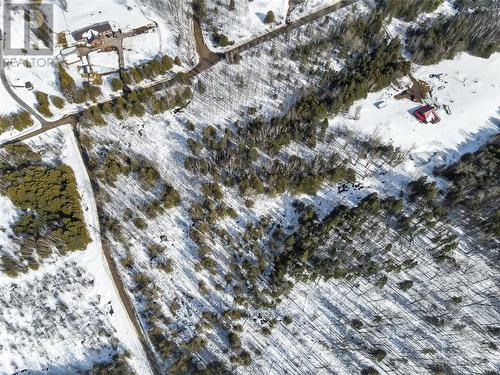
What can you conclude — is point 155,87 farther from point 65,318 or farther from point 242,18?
point 65,318

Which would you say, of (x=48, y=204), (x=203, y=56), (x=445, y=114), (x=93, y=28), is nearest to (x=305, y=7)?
(x=203, y=56)

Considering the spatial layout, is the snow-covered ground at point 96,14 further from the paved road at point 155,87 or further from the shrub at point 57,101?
the shrub at point 57,101

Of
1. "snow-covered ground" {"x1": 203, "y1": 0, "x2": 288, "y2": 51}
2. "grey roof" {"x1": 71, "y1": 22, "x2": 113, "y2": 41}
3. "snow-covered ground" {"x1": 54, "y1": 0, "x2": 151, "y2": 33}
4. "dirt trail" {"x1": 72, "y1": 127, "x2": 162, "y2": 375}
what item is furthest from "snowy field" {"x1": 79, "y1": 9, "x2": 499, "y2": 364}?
"snow-covered ground" {"x1": 54, "y1": 0, "x2": 151, "y2": 33}

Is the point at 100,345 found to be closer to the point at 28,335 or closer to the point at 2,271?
the point at 28,335

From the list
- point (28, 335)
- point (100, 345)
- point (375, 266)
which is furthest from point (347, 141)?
point (28, 335)

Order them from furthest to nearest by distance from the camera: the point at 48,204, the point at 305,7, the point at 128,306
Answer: the point at 305,7 → the point at 48,204 → the point at 128,306

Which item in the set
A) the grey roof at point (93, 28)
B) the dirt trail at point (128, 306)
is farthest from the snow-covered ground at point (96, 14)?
the dirt trail at point (128, 306)
